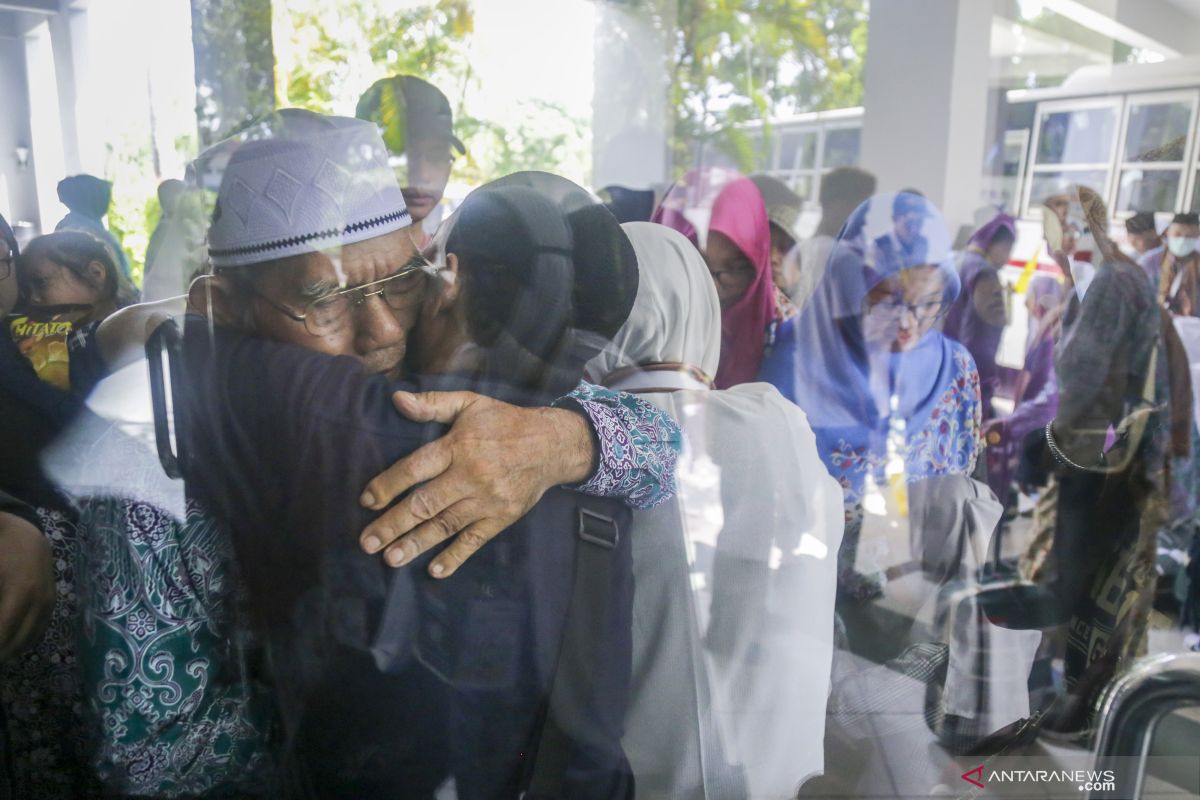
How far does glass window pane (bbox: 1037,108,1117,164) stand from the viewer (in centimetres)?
167

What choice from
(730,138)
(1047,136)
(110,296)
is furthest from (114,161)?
(1047,136)

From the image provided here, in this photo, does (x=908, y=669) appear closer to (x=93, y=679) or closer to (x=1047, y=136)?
(x=1047, y=136)

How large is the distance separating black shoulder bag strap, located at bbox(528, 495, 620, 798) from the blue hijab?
1.54 feet

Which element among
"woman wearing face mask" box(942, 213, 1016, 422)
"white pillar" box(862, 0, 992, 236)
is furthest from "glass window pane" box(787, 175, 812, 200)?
"woman wearing face mask" box(942, 213, 1016, 422)

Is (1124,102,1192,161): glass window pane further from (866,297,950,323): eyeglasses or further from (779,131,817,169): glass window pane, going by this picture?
(779,131,817,169): glass window pane

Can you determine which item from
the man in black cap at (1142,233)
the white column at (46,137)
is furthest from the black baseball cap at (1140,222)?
the white column at (46,137)

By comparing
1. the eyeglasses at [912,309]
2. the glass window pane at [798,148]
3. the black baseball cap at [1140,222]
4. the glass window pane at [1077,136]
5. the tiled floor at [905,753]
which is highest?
the glass window pane at [1077,136]

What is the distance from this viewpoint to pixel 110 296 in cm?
116

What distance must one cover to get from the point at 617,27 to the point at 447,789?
4.22 feet

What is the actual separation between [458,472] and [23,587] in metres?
0.67

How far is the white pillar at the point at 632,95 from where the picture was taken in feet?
4.39

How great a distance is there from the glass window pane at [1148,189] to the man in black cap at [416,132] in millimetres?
1476

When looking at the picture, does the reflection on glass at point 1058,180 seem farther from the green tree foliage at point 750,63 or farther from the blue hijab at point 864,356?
the green tree foliage at point 750,63

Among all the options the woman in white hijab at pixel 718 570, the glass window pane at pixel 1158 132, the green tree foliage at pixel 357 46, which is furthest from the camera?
the glass window pane at pixel 1158 132
